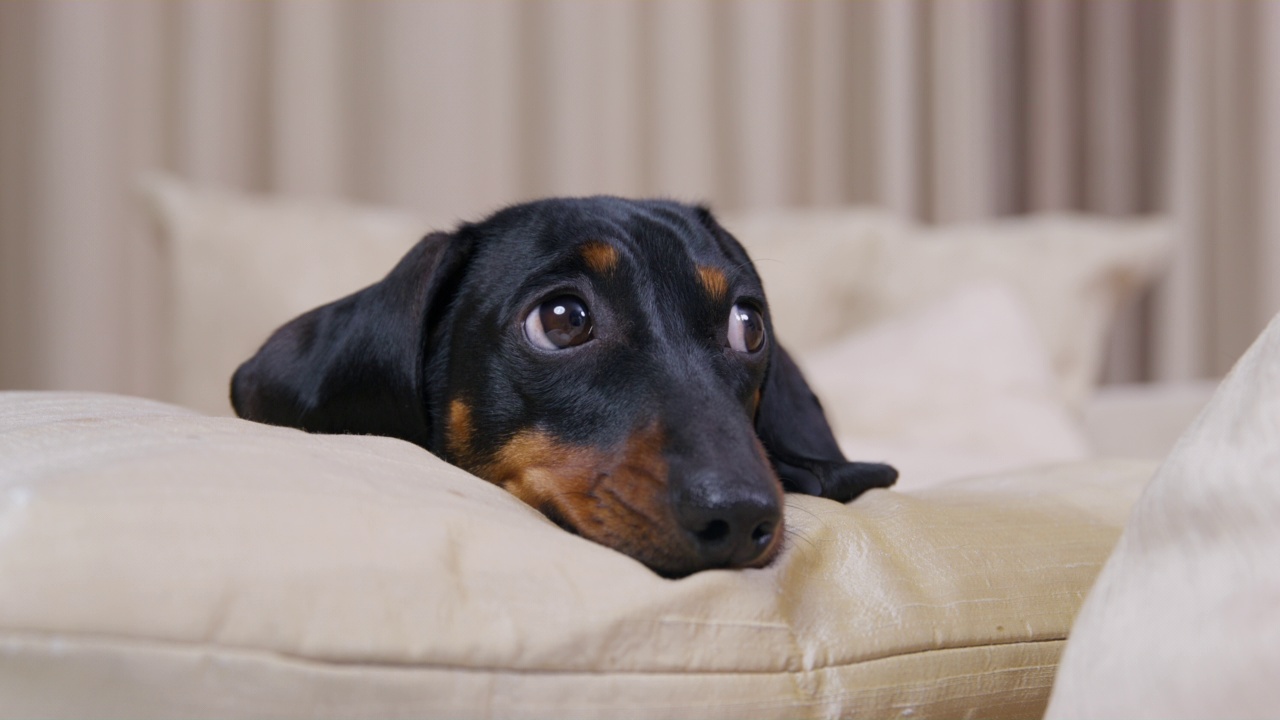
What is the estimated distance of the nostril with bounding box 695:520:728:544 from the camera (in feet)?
2.93

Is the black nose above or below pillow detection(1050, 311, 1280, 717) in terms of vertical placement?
below

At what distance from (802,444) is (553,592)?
2.35 feet

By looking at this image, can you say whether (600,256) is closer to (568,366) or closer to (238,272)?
(568,366)

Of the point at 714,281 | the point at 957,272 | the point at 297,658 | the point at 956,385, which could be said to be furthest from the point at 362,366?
the point at 957,272

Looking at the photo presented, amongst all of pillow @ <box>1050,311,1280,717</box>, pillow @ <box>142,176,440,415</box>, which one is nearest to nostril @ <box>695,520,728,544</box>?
pillow @ <box>1050,311,1280,717</box>

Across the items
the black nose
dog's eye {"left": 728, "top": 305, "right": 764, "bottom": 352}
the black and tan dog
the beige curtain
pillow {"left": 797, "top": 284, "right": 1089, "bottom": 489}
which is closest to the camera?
the black nose

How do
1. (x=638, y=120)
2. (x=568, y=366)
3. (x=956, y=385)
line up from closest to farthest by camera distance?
(x=568, y=366), (x=956, y=385), (x=638, y=120)

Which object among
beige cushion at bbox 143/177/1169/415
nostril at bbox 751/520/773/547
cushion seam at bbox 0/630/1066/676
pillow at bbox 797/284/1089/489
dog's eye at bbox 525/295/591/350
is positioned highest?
dog's eye at bbox 525/295/591/350

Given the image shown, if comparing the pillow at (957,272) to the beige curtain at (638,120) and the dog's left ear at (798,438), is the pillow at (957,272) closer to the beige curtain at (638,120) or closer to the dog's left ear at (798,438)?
the beige curtain at (638,120)

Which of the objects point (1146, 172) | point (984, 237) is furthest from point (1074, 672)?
point (1146, 172)

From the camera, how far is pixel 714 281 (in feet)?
4.25

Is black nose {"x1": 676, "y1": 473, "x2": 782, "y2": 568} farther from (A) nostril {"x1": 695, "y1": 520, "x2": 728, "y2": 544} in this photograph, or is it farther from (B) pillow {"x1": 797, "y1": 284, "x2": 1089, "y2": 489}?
(B) pillow {"x1": 797, "y1": 284, "x2": 1089, "y2": 489}

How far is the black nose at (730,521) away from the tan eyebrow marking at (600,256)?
391mm

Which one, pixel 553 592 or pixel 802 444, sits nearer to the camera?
pixel 553 592
